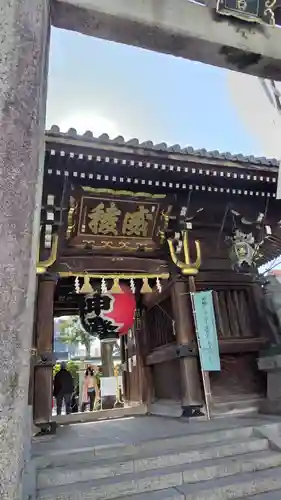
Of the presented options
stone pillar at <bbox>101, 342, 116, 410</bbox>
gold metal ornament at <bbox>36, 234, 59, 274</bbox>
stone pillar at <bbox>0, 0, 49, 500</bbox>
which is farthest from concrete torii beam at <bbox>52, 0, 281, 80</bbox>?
stone pillar at <bbox>101, 342, 116, 410</bbox>

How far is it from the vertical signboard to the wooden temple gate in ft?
0.70

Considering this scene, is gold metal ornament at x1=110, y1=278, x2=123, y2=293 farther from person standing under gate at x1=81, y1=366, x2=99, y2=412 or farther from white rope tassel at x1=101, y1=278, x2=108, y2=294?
person standing under gate at x1=81, y1=366, x2=99, y2=412

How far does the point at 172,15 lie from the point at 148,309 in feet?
25.6

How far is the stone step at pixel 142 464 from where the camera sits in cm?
433

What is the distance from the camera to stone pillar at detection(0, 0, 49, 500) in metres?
2.10

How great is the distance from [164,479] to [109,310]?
143 inches

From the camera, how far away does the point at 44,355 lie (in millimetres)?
6598

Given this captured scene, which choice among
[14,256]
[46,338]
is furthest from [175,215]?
[14,256]

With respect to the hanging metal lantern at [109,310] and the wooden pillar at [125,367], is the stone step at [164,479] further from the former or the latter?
the wooden pillar at [125,367]

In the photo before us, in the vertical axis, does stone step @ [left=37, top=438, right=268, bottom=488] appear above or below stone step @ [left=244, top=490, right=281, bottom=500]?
above

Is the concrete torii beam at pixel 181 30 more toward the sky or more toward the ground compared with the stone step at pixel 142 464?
more toward the sky

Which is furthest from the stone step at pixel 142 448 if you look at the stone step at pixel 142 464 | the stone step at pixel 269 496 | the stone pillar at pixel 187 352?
the stone pillar at pixel 187 352

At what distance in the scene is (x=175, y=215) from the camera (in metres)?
7.68

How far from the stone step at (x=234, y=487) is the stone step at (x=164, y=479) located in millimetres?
98
